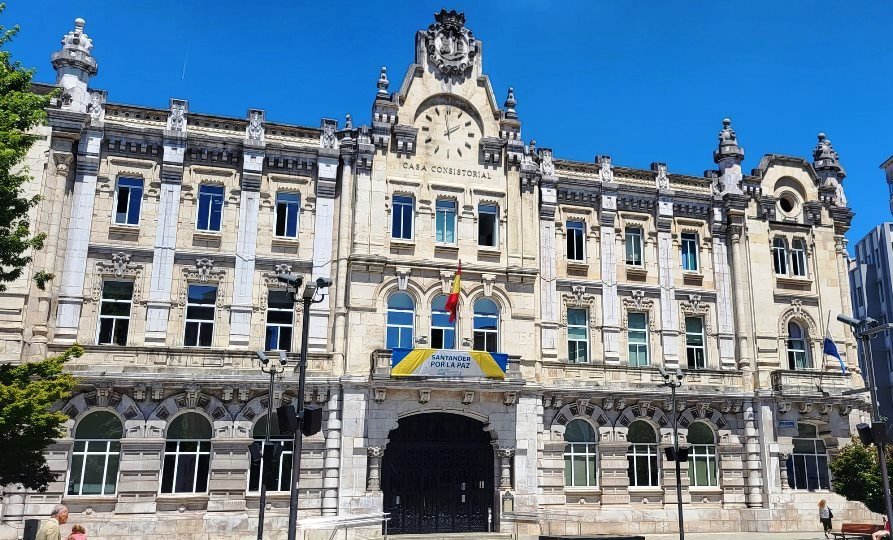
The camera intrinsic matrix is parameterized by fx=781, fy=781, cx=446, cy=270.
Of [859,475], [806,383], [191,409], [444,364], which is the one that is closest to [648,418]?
[806,383]

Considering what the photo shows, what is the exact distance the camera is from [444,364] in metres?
31.0

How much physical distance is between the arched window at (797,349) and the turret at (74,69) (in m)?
33.3

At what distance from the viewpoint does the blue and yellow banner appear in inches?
1209

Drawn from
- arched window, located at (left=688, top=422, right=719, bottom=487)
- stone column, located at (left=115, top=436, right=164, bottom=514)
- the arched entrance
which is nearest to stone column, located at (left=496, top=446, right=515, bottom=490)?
the arched entrance

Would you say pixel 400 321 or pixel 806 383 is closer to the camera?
pixel 400 321

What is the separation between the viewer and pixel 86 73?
3188 cm

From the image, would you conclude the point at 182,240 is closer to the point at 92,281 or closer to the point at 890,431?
the point at 92,281

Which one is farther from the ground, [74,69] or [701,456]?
[74,69]

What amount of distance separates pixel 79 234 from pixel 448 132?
52.2 ft

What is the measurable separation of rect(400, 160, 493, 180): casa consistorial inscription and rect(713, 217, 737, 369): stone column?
11.8 metres

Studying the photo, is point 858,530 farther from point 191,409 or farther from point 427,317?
point 191,409

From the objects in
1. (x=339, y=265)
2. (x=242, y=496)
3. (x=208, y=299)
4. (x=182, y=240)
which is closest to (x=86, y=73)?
(x=182, y=240)

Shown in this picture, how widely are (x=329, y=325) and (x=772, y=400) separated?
20.4 m

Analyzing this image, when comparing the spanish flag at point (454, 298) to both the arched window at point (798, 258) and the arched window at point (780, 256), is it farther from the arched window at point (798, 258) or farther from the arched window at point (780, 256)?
the arched window at point (798, 258)
